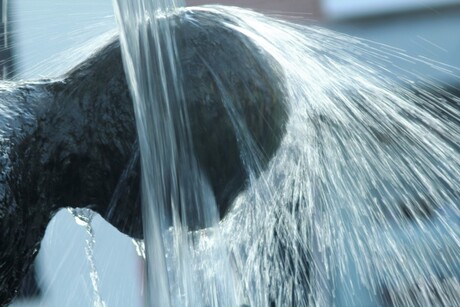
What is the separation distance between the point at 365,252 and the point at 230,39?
332 centimetres

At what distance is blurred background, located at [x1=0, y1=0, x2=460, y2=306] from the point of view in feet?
9.88

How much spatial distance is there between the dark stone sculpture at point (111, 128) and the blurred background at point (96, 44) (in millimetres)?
120

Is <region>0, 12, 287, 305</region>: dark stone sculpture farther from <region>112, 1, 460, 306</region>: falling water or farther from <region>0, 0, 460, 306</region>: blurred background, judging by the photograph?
<region>0, 0, 460, 306</region>: blurred background

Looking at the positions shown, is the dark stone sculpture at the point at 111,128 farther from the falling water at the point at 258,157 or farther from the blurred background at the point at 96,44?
the blurred background at the point at 96,44

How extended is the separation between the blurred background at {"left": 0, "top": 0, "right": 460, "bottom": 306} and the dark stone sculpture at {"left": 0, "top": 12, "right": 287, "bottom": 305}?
0.12 meters

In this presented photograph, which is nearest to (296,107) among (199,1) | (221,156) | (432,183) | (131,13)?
(221,156)

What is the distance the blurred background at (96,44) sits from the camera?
301 centimetres

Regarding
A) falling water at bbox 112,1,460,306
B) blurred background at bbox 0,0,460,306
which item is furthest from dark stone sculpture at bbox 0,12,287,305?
blurred background at bbox 0,0,460,306

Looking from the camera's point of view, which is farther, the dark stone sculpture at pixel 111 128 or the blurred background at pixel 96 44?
the blurred background at pixel 96 44

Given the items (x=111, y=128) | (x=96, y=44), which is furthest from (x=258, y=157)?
(x=96, y=44)

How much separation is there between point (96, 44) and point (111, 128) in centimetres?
24

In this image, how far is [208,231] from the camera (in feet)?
5.37

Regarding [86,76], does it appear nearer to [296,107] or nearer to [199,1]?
[296,107]

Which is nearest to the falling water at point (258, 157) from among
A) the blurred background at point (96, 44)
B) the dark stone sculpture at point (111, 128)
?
the dark stone sculpture at point (111, 128)
